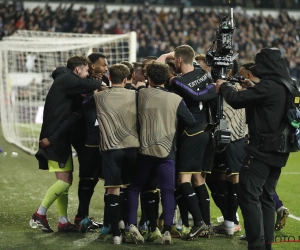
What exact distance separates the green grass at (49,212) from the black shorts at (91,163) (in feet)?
2.10

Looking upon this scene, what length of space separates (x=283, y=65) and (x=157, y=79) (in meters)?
1.38

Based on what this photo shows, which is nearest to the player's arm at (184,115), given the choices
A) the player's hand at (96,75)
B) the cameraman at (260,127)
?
the cameraman at (260,127)

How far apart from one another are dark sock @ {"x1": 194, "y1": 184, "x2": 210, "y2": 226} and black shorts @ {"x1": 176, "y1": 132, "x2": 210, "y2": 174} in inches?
10.7

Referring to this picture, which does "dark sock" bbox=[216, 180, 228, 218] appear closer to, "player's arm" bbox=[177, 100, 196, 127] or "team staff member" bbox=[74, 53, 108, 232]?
"player's arm" bbox=[177, 100, 196, 127]

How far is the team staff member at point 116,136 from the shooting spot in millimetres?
6797

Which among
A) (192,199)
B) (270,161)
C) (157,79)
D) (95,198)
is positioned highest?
(157,79)

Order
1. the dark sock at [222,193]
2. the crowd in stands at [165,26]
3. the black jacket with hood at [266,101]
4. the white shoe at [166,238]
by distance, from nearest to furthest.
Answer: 1. the black jacket with hood at [266,101]
2. the white shoe at [166,238]
3. the dark sock at [222,193]
4. the crowd in stands at [165,26]

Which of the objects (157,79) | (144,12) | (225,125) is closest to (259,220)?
(225,125)

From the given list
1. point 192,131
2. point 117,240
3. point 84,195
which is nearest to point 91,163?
point 84,195

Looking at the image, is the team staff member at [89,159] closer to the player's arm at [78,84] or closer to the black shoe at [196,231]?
the player's arm at [78,84]

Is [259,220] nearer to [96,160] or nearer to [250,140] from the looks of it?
[250,140]

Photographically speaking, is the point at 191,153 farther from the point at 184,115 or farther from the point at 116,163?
the point at 116,163

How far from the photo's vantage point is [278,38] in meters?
32.3

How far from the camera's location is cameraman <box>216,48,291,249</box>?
19.4 feet
